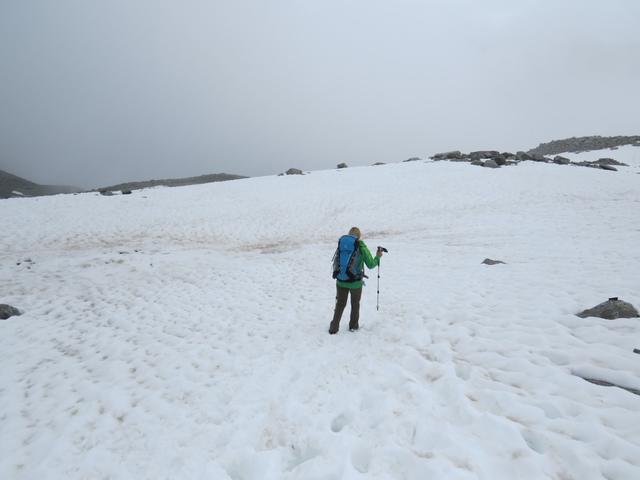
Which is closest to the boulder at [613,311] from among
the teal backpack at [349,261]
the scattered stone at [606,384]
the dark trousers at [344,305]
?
the scattered stone at [606,384]

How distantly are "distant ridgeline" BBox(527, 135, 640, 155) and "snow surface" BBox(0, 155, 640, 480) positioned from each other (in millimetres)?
51505

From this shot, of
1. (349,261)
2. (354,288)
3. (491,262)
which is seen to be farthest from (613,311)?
(491,262)

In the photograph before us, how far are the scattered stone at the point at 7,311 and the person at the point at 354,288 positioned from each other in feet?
33.6

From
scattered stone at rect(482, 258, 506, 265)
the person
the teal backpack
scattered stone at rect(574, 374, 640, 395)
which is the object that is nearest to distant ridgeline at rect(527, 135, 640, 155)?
scattered stone at rect(482, 258, 506, 265)

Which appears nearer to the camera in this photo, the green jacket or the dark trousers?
the green jacket

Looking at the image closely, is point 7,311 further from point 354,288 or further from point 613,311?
point 613,311

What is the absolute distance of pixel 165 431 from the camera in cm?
507

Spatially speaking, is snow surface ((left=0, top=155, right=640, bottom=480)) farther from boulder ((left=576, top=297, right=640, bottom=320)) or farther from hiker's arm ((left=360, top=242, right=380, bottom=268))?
hiker's arm ((left=360, top=242, right=380, bottom=268))

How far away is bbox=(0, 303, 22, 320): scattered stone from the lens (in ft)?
32.6

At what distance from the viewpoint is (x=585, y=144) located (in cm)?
6044

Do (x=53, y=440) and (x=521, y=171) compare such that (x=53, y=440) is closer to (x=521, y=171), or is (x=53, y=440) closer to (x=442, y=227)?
(x=442, y=227)

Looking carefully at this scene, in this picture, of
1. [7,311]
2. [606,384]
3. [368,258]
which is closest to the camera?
[606,384]

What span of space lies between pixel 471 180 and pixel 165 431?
30.9 meters

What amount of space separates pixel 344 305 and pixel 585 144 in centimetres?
7517
